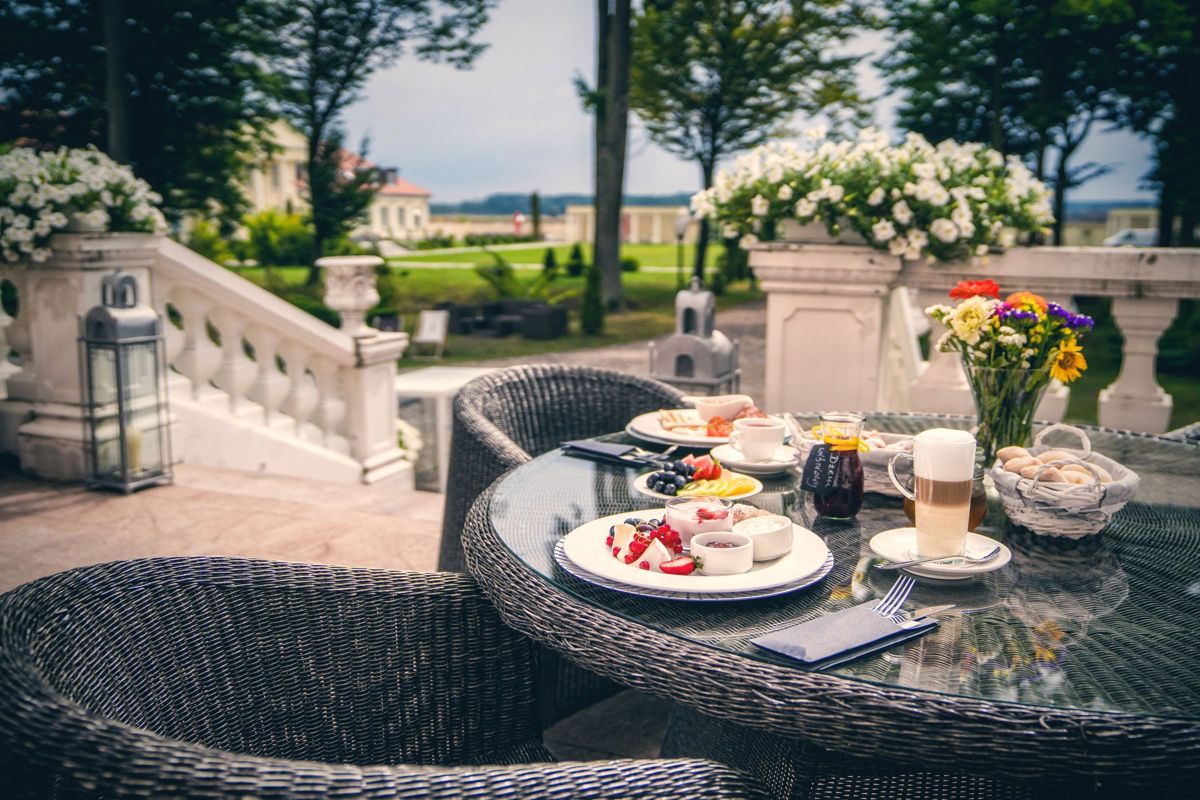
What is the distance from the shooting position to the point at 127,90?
10.7 m

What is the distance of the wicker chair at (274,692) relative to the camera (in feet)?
3.12

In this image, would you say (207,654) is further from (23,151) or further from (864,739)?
(23,151)

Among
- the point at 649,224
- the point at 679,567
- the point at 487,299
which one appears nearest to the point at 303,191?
the point at 487,299

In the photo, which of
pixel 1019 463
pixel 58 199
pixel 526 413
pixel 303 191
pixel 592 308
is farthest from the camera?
pixel 303 191

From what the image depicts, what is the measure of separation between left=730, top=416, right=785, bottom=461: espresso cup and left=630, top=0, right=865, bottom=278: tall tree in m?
20.6

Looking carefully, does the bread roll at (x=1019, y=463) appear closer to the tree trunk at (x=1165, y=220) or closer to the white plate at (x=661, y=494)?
the white plate at (x=661, y=494)

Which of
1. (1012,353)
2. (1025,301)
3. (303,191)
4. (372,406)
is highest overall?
(303,191)

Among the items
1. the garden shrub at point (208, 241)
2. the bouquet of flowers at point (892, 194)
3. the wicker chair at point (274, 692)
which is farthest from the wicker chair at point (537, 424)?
the garden shrub at point (208, 241)

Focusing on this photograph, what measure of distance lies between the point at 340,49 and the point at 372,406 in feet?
55.7

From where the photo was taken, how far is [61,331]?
459 centimetres

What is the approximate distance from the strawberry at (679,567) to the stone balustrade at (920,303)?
2534mm

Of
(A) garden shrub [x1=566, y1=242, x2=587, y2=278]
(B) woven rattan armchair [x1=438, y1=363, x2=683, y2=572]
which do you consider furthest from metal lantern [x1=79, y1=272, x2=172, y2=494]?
(A) garden shrub [x1=566, y1=242, x2=587, y2=278]

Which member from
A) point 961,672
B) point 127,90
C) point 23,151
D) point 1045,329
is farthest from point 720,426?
point 127,90

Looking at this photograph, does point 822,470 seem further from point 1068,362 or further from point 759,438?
point 1068,362
